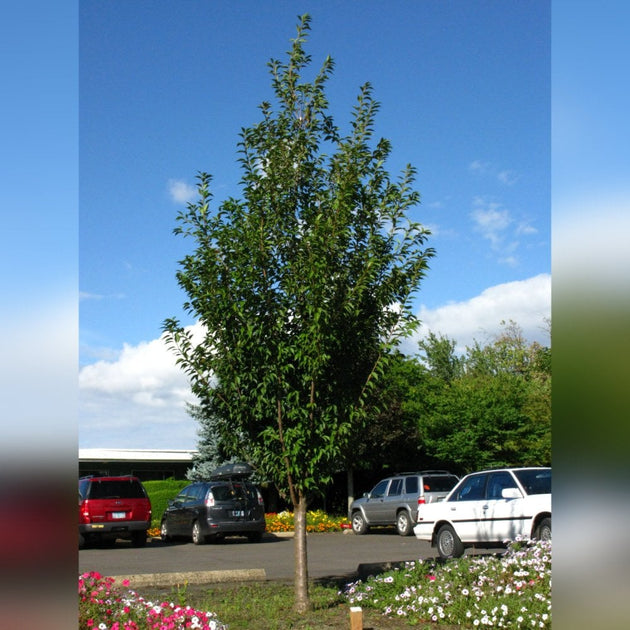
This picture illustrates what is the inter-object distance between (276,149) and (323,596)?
5828 millimetres

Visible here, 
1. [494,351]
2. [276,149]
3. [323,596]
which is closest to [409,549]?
[323,596]

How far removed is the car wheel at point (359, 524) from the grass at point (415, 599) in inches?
595

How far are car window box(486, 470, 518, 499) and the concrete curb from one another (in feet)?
16.0

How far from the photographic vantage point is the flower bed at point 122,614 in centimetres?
641

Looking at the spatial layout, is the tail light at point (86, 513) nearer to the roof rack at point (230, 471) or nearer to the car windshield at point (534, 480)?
the roof rack at point (230, 471)

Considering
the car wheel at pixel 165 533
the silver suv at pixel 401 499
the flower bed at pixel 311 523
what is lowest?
the flower bed at pixel 311 523

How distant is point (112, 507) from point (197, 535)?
2.45m

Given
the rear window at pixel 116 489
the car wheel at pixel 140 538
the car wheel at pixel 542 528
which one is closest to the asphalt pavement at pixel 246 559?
the car wheel at pixel 140 538

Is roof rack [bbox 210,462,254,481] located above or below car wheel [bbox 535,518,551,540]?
below

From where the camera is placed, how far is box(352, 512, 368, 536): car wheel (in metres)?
25.8

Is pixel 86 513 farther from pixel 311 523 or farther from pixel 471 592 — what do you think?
pixel 471 592

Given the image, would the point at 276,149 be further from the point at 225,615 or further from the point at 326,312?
the point at 225,615

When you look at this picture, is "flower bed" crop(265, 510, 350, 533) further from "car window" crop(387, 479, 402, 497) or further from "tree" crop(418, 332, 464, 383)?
"tree" crop(418, 332, 464, 383)

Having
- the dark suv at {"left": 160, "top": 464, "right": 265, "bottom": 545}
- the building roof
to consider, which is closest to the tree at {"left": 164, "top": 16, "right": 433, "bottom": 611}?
the dark suv at {"left": 160, "top": 464, "right": 265, "bottom": 545}
